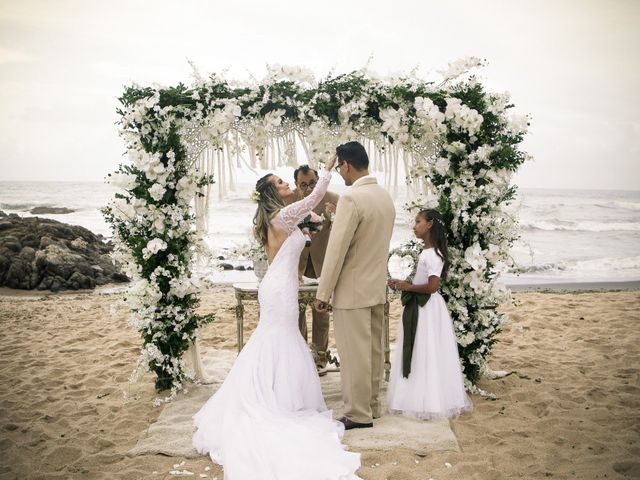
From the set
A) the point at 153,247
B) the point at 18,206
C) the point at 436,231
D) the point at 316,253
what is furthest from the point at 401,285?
the point at 18,206

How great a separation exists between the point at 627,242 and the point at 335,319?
21.5 meters

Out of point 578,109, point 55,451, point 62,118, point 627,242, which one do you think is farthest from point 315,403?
point 62,118

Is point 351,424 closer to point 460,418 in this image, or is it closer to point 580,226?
point 460,418

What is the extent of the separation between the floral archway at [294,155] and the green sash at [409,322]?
2.04ft

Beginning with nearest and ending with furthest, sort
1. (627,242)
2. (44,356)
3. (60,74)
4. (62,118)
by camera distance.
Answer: (44,356) → (627,242) → (60,74) → (62,118)

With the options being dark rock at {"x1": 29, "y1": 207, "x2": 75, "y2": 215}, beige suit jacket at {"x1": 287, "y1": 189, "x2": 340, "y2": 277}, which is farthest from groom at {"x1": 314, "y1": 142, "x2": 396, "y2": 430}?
dark rock at {"x1": 29, "y1": 207, "x2": 75, "y2": 215}

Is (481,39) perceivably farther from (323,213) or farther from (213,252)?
(213,252)

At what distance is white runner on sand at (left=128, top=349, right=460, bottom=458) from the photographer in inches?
165

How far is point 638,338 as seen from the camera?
7164 mm

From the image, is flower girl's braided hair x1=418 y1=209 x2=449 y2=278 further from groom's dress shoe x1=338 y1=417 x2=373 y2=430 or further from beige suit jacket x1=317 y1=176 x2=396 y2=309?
groom's dress shoe x1=338 y1=417 x2=373 y2=430

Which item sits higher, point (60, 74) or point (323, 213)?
point (60, 74)

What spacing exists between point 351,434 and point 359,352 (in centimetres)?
70

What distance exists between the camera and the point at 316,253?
6016mm

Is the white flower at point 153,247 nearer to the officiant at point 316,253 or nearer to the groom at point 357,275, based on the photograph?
the officiant at point 316,253
